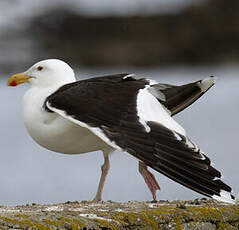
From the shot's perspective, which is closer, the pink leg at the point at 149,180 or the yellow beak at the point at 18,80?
Result: the pink leg at the point at 149,180

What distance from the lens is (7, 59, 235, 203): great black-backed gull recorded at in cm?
486

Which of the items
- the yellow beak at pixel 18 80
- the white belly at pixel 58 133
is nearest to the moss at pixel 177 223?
the white belly at pixel 58 133

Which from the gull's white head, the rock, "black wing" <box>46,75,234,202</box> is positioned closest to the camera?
the rock

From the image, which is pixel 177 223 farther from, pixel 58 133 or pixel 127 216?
pixel 58 133

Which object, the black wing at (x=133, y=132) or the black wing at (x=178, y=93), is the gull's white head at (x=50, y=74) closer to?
the black wing at (x=133, y=132)

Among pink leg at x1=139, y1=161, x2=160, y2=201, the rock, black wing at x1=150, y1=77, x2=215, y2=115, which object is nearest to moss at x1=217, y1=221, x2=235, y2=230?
the rock

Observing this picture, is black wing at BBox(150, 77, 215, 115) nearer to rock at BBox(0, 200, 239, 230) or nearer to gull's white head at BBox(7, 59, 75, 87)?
gull's white head at BBox(7, 59, 75, 87)

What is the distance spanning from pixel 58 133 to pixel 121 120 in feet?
1.93

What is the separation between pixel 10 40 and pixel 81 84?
1628 cm

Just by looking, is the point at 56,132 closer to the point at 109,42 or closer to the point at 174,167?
the point at 174,167

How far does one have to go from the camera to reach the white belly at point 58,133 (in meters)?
5.60

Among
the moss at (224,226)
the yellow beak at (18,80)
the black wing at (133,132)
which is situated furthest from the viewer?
the yellow beak at (18,80)

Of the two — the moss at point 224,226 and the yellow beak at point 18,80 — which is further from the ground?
the yellow beak at point 18,80

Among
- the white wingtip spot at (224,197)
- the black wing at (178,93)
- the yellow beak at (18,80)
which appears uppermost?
the yellow beak at (18,80)
